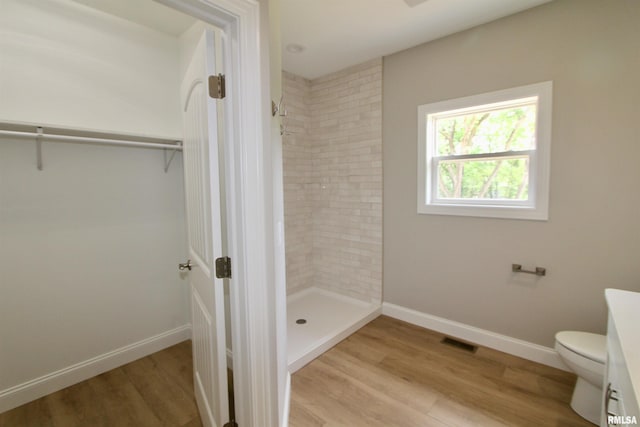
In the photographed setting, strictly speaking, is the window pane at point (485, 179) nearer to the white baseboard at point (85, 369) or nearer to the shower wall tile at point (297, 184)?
the shower wall tile at point (297, 184)

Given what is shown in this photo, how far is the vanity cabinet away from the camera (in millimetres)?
714

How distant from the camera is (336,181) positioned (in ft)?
10.5

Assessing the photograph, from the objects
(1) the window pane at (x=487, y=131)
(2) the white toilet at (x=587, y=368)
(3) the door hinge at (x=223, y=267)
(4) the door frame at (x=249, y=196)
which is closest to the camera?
(4) the door frame at (x=249, y=196)

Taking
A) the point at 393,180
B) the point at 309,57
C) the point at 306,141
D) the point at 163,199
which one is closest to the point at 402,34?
the point at 309,57

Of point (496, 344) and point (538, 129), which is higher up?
point (538, 129)

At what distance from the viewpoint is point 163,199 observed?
2342 mm

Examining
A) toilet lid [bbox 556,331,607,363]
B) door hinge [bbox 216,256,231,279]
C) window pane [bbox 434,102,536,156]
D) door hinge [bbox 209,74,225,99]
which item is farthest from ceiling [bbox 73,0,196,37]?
toilet lid [bbox 556,331,607,363]

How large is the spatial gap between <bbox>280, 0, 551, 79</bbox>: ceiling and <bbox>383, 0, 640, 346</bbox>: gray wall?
0.15 m

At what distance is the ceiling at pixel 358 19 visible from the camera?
1924 millimetres

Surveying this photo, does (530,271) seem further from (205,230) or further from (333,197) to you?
(205,230)

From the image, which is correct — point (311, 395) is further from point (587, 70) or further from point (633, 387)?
point (587, 70)

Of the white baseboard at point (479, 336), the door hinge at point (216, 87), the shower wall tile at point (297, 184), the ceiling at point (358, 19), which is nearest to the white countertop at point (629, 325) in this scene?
the white baseboard at point (479, 336)

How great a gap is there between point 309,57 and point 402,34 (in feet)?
2.83

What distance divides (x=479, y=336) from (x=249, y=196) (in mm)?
2299
